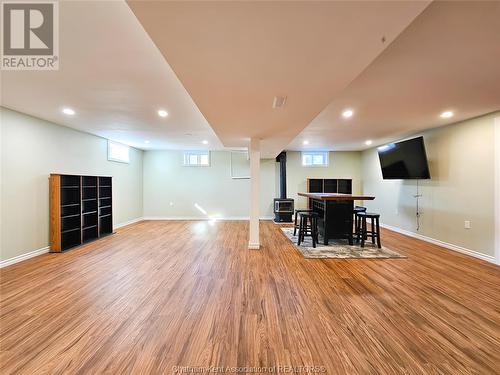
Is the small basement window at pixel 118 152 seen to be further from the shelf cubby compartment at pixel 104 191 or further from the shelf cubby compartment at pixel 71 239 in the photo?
the shelf cubby compartment at pixel 71 239

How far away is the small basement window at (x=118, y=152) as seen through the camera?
6363 millimetres

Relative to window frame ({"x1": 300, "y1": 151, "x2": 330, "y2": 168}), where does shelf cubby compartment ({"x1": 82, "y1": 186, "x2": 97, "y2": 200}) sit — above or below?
below

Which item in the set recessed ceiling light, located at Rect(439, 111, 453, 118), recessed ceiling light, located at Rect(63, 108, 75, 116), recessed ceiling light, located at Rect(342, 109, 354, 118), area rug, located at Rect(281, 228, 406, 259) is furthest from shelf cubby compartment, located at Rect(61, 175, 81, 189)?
recessed ceiling light, located at Rect(439, 111, 453, 118)

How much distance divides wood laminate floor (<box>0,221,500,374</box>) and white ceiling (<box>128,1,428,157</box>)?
7.51 ft

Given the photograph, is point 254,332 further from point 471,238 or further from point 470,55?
point 471,238

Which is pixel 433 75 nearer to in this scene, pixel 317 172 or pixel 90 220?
pixel 317 172

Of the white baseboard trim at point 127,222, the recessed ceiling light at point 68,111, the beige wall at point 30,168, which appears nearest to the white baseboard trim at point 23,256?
the beige wall at point 30,168

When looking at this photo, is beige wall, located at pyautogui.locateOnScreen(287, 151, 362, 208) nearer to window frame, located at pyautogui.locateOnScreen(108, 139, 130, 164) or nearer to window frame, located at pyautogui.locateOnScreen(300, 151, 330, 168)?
window frame, located at pyautogui.locateOnScreen(300, 151, 330, 168)

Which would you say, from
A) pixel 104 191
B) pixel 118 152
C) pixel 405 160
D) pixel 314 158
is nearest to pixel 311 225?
pixel 405 160

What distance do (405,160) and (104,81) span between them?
19.8 feet

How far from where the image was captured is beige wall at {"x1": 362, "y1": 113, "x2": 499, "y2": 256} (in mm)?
3859

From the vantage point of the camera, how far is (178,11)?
122 centimetres

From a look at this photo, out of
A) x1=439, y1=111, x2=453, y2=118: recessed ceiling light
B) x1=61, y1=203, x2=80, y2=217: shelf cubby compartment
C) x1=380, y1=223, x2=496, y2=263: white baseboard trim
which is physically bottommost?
x1=380, y1=223, x2=496, y2=263: white baseboard trim

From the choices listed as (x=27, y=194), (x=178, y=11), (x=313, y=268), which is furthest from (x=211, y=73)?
(x=27, y=194)
